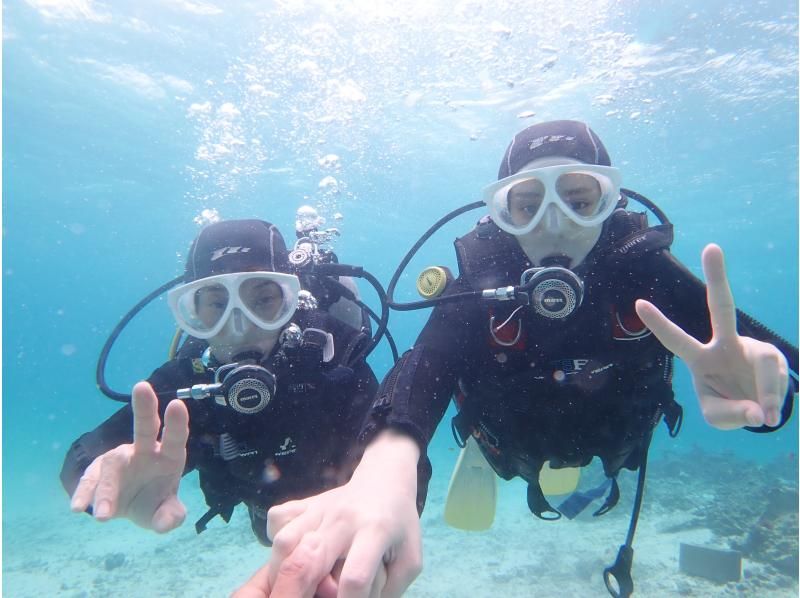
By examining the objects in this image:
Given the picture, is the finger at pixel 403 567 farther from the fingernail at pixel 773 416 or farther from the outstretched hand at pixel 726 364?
the fingernail at pixel 773 416

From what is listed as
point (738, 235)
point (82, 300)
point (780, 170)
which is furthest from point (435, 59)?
point (82, 300)

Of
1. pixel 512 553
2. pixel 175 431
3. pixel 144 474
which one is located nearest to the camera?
pixel 175 431

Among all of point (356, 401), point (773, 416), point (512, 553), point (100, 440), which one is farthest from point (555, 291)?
point (512, 553)

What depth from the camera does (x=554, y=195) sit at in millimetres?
3326

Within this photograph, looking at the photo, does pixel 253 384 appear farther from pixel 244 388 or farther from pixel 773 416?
pixel 773 416

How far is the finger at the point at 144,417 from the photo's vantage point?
226cm

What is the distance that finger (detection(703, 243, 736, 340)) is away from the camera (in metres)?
2.14

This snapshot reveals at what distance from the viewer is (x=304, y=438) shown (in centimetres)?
393

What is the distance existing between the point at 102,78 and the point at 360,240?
2307 cm

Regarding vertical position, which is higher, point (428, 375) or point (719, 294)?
point (719, 294)

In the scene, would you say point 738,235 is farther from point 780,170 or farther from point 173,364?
point 173,364

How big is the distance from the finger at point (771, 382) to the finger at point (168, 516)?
2.90 metres

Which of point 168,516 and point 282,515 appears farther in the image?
point 168,516

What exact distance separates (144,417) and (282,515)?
1.12m
